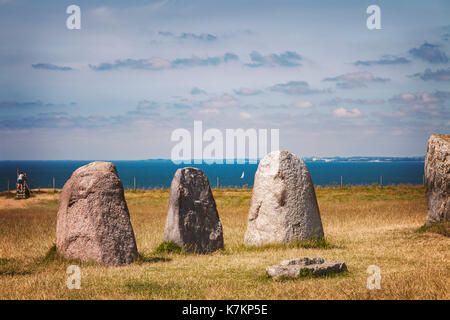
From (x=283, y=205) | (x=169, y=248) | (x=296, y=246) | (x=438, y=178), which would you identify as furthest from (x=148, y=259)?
(x=438, y=178)

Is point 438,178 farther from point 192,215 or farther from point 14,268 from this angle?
point 14,268

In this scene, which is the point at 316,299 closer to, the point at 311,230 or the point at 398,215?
the point at 311,230

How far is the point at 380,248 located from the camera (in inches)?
611

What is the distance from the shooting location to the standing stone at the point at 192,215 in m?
15.2

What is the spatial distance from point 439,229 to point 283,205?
5.47 metres

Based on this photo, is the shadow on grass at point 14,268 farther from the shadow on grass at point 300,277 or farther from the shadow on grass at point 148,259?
the shadow on grass at point 300,277

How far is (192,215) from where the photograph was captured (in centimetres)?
1549

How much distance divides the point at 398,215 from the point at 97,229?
15.9 metres

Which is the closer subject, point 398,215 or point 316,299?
point 316,299

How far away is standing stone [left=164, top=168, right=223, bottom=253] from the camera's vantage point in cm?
1525

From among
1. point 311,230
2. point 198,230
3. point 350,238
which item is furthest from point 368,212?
point 198,230

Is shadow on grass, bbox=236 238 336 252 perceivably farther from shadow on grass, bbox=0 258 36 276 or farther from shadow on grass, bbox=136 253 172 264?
shadow on grass, bbox=0 258 36 276

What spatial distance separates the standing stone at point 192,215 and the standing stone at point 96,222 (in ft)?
A: 6.69
